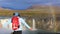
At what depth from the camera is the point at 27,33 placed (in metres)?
1.64

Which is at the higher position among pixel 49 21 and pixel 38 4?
pixel 38 4

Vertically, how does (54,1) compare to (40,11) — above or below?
above

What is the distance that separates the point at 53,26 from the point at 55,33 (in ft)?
0.29

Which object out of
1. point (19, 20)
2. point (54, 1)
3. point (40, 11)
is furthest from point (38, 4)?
point (19, 20)

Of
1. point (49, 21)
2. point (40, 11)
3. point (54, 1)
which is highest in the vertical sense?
point (54, 1)

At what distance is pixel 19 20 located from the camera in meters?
1.52

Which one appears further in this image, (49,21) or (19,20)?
(49,21)

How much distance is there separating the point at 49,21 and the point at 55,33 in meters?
0.16

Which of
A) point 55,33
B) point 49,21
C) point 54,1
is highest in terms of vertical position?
point 54,1

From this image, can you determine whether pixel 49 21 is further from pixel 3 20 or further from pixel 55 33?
pixel 3 20

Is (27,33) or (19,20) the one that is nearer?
(19,20)

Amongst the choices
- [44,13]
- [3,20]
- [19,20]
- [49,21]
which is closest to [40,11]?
[44,13]

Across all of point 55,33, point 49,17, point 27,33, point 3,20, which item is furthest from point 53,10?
point 3,20

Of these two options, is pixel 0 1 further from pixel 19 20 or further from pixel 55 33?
pixel 55 33
